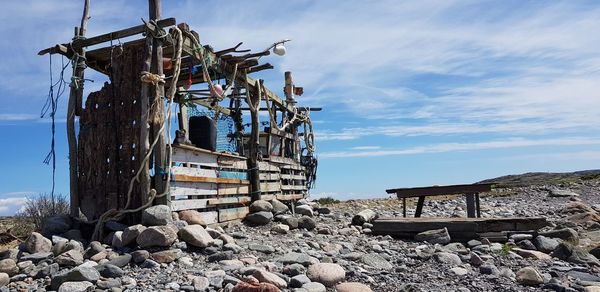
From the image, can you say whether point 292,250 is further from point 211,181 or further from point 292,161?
point 292,161

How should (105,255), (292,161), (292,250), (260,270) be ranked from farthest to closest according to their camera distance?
(292,161), (292,250), (105,255), (260,270)

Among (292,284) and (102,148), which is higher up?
(102,148)

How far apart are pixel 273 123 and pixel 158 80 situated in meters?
6.38

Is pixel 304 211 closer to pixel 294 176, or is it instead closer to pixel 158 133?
pixel 294 176

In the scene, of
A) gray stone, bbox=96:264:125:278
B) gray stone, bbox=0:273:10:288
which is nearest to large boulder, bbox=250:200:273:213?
gray stone, bbox=96:264:125:278

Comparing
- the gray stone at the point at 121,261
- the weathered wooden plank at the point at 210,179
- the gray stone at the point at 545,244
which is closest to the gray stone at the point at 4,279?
the gray stone at the point at 121,261

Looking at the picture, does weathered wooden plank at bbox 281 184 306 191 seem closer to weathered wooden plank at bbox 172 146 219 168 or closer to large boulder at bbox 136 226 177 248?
weathered wooden plank at bbox 172 146 219 168

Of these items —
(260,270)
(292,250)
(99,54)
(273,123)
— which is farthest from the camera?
(273,123)

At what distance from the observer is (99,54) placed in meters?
9.80

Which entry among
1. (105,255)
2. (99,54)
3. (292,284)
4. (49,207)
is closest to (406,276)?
(292,284)

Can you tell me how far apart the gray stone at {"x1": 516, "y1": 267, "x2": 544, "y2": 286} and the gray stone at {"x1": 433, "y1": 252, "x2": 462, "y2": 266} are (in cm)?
98

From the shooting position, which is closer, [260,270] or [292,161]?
[260,270]

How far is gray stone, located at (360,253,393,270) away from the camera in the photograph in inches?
303

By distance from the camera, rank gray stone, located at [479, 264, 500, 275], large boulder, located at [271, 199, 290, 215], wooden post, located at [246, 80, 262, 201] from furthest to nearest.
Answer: wooden post, located at [246, 80, 262, 201], large boulder, located at [271, 199, 290, 215], gray stone, located at [479, 264, 500, 275]
